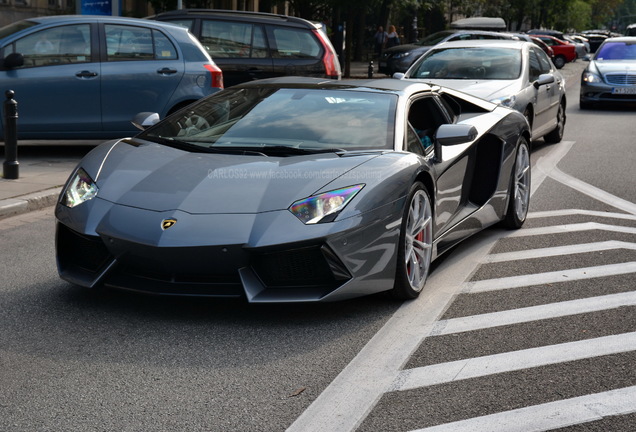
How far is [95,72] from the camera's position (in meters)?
11.5

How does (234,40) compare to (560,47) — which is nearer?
(234,40)

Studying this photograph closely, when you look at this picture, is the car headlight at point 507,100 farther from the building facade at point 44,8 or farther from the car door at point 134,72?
the building facade at point 44,8

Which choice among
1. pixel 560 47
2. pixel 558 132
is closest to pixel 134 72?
pixel 558 132

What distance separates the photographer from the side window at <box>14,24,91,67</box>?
11203 mm

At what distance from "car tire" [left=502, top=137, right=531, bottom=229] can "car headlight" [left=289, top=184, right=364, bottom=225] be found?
111 inches

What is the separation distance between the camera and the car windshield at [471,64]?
42.7 ft

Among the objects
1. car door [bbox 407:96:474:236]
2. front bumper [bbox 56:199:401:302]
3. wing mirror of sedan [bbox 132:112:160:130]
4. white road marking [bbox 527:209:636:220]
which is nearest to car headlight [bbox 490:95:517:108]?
white road marking [bbox 527:209:636:220]

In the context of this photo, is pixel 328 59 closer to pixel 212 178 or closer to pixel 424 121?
pixel 424 121

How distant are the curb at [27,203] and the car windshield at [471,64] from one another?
19.4 ft

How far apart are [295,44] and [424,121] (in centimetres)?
839

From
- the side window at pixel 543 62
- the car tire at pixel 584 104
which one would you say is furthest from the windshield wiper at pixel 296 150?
the car tire at pixel 584 104

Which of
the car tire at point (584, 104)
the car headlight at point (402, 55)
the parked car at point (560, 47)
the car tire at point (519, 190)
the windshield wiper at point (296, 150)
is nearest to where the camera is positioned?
the windshield wiper at point (296, 150)

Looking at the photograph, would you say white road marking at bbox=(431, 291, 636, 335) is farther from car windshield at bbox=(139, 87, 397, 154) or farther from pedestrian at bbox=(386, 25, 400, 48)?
pedestrian at bbox=(386, 25, 400, 48)

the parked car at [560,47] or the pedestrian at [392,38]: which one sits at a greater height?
the pedestrian at [392,38]
